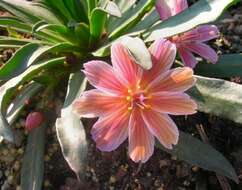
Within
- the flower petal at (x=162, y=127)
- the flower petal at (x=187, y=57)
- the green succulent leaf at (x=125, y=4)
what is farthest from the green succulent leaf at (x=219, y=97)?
the green succulent leaf at (x=125, y=4)

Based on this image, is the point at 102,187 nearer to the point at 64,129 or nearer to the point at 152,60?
the point at 64,129

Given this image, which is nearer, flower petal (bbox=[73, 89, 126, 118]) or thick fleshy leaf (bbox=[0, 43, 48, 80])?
flower petal (bbox=[73, 89, 126, 118])

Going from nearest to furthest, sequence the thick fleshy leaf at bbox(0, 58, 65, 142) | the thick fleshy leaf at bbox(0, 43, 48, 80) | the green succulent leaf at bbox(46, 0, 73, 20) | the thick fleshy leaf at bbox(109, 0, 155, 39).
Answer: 1. the thick fleshy leaf at bbox(0, 58, 65, 142)
2. the thick fleshy leaf at bbox(0, 43, 48, 80)
3. the thick fleshy leaf at bbox(109, 0, 155, 39)
4. the green succulent leaf at bbox(46, 0, 73, 20)

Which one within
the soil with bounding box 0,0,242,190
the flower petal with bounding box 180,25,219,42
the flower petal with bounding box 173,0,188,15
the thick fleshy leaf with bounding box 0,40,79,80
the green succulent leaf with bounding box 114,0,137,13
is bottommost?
the soil with bounding box 0,0,242,190

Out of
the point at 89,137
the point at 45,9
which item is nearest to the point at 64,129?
the point at 89,137

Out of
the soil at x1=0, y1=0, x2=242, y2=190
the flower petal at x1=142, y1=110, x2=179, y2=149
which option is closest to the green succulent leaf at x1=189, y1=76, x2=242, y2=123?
the flower petal at x1=142, y1=110, x2=179, y2=149

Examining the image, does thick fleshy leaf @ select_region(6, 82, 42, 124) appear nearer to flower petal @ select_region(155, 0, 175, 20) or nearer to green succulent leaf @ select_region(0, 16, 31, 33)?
green succulent leaf @ select_region(0, 16, 31, 33)

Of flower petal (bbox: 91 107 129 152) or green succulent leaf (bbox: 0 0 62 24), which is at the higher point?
green succulent leaf (bbox: 0 0 62 24)
